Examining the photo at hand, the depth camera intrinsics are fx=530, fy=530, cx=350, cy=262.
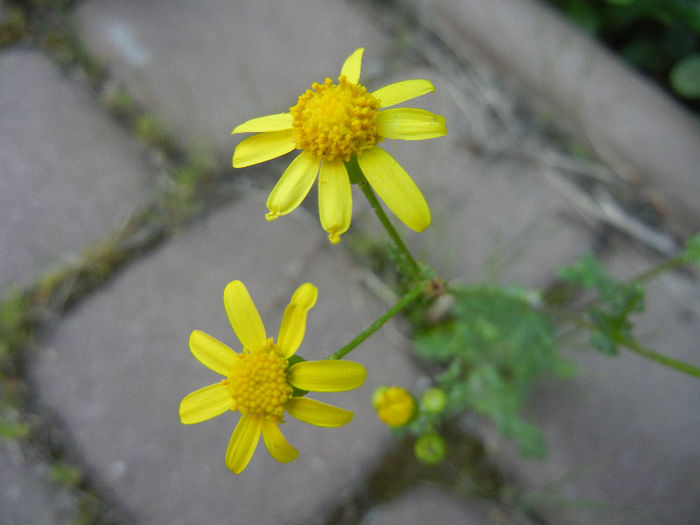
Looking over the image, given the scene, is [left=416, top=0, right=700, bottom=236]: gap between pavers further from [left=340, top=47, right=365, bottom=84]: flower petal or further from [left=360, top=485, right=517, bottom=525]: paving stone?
[left=360, top=485, right=517, bottom=525]: paving stone

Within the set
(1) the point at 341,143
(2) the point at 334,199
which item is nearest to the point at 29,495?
(2) the point at 334,199

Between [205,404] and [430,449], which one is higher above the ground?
[205,404]

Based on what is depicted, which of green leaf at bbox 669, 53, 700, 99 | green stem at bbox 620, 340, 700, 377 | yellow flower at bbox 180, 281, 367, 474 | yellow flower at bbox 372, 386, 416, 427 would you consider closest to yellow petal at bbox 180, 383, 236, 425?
yellow flower at bbox 180, 281, 367, 474

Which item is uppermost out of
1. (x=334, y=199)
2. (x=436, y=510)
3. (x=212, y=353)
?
(x=334, y=199)

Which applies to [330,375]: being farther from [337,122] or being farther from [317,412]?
[337,122]

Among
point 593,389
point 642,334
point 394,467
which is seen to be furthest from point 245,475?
point 642,334

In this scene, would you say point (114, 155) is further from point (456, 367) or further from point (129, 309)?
point (456, 367)

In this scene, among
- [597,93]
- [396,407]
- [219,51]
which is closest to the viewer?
[396,407]
